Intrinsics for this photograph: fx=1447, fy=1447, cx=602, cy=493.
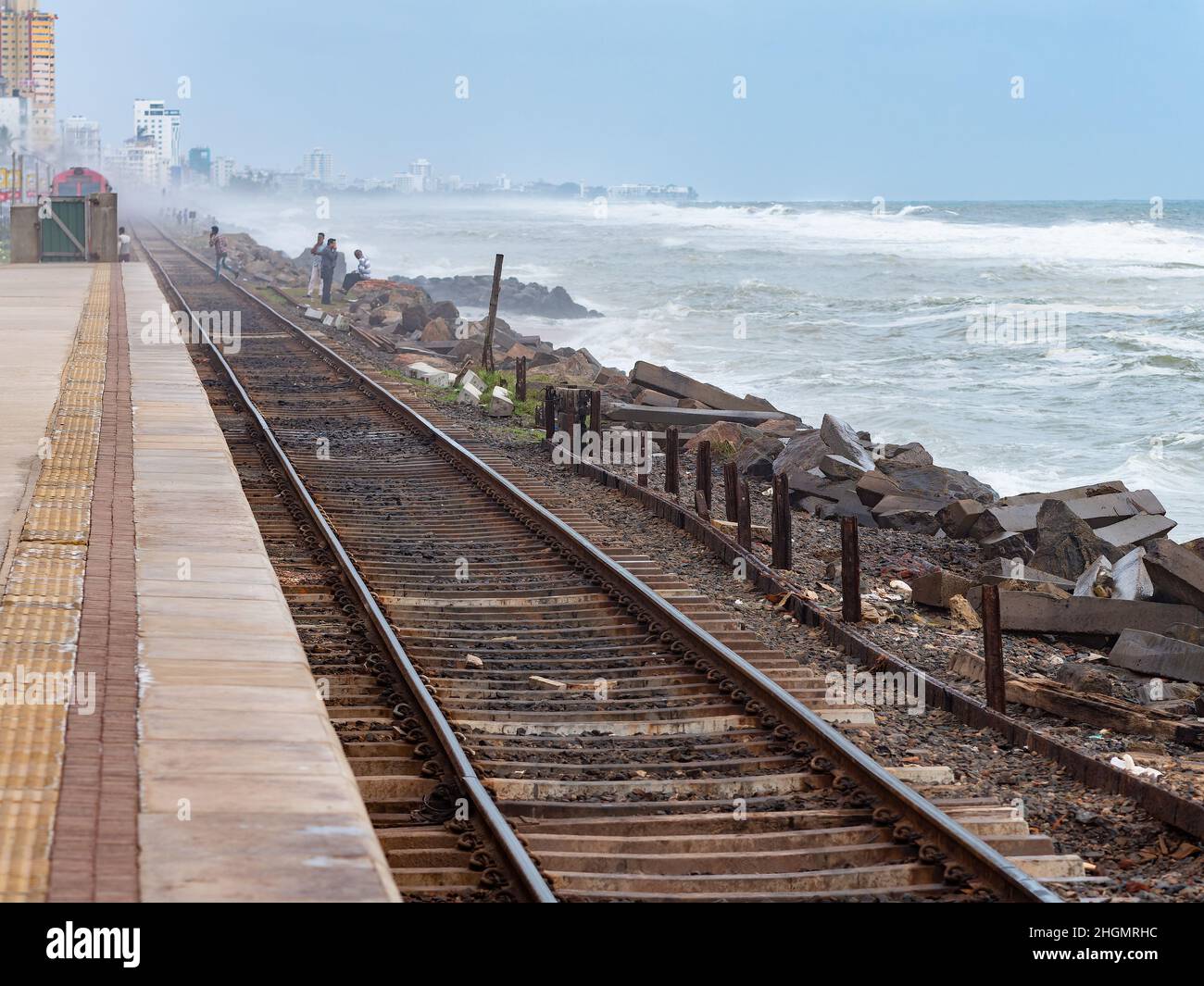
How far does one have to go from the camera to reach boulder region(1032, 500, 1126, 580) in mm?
15266

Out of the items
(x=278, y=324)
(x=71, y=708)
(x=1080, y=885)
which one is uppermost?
(x=278, y=324)

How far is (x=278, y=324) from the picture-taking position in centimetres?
3403

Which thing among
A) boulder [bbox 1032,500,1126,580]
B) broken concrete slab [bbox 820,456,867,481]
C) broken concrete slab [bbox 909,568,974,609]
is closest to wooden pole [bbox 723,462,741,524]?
broken concrete slab [bbox 909,568,974,609]

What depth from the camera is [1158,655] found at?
11.3m

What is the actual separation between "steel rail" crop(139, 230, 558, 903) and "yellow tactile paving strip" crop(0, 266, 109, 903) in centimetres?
187

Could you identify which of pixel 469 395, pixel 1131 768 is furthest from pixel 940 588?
pixel 469 395

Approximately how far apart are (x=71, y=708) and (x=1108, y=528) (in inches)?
504

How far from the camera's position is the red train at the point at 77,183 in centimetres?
8306

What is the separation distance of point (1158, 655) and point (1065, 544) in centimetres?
421

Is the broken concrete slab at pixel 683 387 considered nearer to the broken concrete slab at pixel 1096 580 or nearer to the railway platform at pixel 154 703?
the broken concrete slab at pixel 1096 580

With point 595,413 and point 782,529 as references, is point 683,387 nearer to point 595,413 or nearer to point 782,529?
point 595,413

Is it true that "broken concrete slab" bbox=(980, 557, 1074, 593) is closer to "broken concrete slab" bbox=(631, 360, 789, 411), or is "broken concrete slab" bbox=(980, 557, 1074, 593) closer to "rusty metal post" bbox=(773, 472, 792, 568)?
"rusty metal post" bbox=(773, 472, 792, 568)
